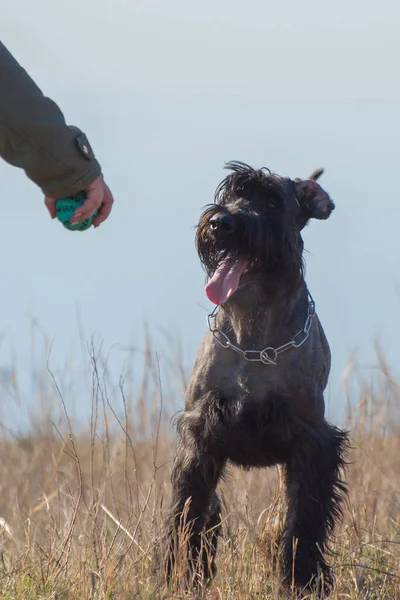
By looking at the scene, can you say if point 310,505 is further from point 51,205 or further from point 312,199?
point 51,205

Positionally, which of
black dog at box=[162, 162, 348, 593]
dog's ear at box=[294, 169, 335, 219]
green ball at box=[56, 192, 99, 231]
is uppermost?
dog's ear at box=[294, 169, 335, 219]

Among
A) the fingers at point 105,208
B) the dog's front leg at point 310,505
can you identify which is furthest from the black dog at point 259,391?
the fingers at point 105,208

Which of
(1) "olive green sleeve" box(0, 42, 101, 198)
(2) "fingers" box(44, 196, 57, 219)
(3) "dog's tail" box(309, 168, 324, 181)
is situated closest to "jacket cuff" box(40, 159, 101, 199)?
(1) "olive green sleeve" box(0, 42, 101, 198)

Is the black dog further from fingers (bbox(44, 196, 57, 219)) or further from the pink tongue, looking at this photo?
fingers (bbox(44, 196, 57, 219))

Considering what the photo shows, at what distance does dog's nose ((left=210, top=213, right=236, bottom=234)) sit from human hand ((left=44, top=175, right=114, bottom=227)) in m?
1.28

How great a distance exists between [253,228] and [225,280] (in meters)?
0.26

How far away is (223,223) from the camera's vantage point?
531 centimetres

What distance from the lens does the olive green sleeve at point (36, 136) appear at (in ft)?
12.2

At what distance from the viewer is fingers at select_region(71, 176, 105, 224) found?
12.8 feet

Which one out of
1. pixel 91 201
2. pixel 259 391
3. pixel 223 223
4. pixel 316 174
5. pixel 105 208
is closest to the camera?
pixel 91 201

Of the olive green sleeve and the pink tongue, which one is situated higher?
the olive green sleeve

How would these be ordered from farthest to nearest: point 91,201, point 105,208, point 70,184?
1. point 105,208
2. point 91,201
3. point 70,184

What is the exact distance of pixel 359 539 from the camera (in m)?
6.02

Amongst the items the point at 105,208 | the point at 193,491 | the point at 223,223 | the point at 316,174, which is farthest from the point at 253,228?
the point at 105,208
